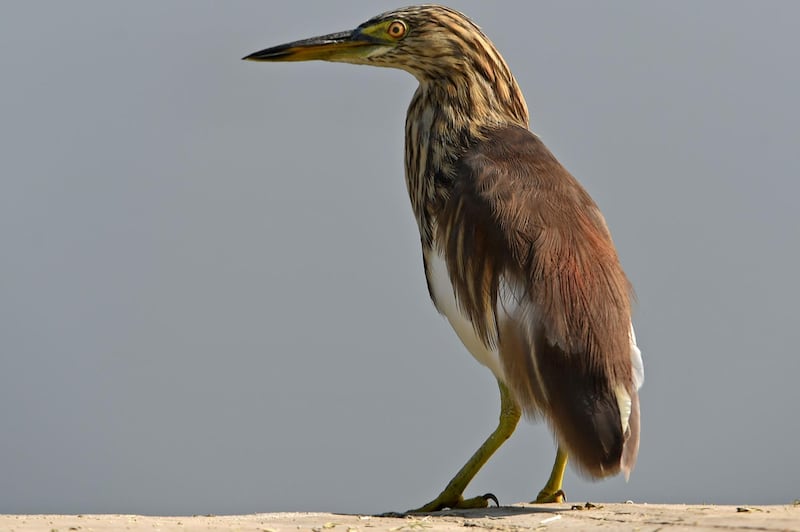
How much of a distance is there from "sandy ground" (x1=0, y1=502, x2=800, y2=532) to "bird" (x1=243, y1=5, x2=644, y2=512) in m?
0.24

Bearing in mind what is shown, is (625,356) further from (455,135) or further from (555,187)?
(455,135)

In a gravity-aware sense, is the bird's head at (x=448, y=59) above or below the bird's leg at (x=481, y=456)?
above

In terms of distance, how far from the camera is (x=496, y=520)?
170 inches

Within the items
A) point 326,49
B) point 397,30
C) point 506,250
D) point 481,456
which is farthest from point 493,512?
point 326,49

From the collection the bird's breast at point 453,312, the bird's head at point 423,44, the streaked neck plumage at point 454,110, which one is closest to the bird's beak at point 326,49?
the bird's head at point 423,44

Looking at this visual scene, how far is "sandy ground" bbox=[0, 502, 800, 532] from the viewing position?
393cm

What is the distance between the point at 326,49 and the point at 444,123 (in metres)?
0.93

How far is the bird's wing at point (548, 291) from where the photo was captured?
455 centimetres

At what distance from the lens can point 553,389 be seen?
4.59 metres

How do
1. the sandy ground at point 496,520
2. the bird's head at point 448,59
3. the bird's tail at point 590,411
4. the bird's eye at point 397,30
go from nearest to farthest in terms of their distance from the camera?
the sandy ground at point 496,520 → the bird's tail at point 590,411 → the bird's head at point 448,59 → the bird's eye at point 397,30

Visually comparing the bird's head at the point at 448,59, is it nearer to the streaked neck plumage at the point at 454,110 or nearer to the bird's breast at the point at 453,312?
the streaked neck plumage at the point at 454,110

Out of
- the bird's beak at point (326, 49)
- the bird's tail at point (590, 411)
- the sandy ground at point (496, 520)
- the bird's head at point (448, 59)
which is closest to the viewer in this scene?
the sandy ground at point (496, 520)

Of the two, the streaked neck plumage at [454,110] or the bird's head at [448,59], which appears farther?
the bird's head at [448,59]

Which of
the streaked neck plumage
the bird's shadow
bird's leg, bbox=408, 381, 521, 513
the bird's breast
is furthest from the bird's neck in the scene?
the bird's shadow
